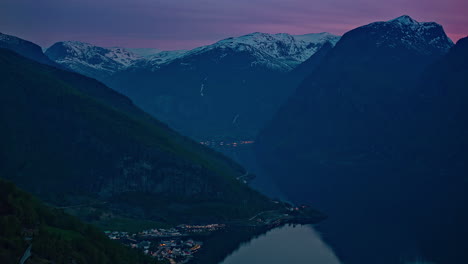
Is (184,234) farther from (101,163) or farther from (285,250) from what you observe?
(101,163)

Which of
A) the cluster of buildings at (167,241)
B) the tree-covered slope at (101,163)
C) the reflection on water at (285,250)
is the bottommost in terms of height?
the reflection on water at (285,250)

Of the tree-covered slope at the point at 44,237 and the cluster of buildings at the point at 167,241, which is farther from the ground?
the tree-covered slope at the point at 44,237

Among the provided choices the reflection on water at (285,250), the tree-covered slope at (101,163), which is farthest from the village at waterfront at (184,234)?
the reflection on water at (285,250)

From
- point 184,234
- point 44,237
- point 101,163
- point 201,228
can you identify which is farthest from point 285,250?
point 44,237

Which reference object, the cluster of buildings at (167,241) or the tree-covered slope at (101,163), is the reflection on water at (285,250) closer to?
the cluster of buildings at (167,241)

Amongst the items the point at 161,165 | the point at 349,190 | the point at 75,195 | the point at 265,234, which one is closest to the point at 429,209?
the point at 349,190

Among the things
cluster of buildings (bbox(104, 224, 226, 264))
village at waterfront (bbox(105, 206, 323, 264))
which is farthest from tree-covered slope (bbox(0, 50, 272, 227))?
cluster of buildings (bbox(104, 224, 226, 264))

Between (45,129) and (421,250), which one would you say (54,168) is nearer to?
(45,129)
